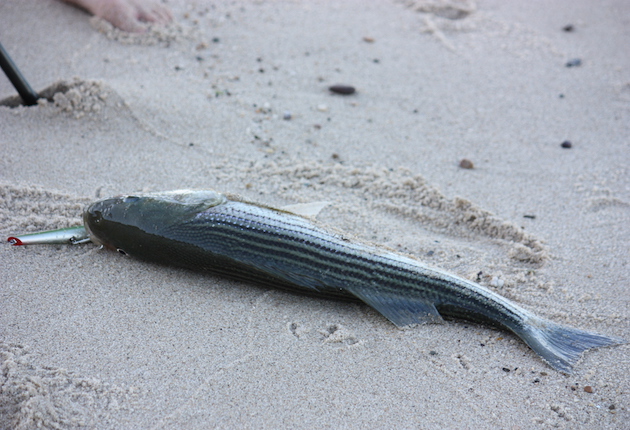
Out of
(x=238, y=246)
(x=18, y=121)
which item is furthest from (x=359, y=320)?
(x=18, y=121)

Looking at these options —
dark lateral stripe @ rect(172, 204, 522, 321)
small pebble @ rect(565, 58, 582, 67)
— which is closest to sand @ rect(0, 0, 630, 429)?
small pebble @ rect(565, 58, 582, 67)

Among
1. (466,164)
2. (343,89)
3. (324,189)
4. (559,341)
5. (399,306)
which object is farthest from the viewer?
(343,89)

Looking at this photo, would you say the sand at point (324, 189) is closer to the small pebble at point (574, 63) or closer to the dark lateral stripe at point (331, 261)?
the small pebble at point (574, 63)

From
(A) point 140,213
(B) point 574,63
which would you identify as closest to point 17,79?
(A) point 140,213

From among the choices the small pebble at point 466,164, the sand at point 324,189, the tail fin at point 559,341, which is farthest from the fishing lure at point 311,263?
the small pebble at point 466,164

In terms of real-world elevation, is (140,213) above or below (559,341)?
above

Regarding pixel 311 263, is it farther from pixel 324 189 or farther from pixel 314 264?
pixel 324 189

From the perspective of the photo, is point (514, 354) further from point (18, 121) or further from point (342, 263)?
point (18, 121)
